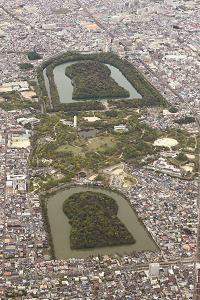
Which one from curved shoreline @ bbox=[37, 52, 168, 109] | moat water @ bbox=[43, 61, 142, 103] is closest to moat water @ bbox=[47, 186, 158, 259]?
curved shoreline @ bbox=[37, 52, 168, 109]

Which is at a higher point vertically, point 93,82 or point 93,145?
point 93,82

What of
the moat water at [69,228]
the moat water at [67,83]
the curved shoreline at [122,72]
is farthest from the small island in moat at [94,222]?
the moat water at [67,83]

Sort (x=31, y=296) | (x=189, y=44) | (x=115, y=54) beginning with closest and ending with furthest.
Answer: (x=31, y=296) < (x=115, y=54) < (x=189, y=44)

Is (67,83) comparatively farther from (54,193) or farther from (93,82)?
(54,193)

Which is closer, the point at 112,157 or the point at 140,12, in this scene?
the point at 112,157

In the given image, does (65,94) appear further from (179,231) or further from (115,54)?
(179,231)

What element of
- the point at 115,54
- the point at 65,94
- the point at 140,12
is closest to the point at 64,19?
the point at 140,12

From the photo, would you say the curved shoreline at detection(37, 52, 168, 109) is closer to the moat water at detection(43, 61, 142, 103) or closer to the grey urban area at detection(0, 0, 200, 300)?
the moat water at detection(43, 61, 142, 103)

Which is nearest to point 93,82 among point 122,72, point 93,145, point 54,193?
point 122,72
